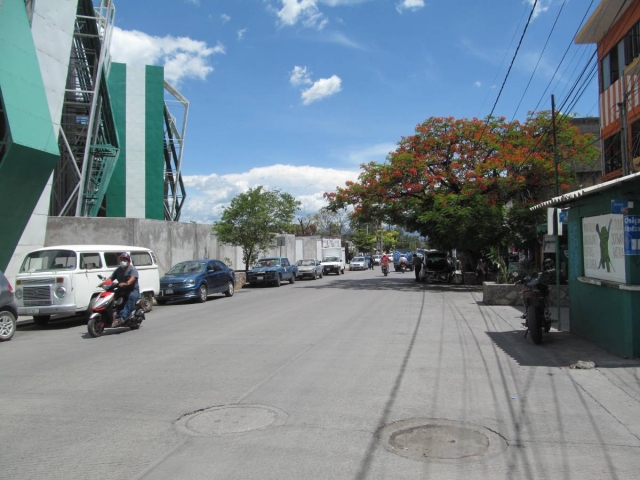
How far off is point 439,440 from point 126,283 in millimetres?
9010

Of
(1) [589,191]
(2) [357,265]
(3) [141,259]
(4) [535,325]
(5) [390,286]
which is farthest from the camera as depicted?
(2) [357,265]

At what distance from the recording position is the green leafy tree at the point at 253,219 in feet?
94.1

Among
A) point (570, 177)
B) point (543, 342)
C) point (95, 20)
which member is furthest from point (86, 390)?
point (95, 20)

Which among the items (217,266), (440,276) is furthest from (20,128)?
(440,276)

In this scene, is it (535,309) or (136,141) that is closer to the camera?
(535,309)

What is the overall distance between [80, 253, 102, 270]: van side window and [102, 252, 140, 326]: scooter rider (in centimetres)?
210

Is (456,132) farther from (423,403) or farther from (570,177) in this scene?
(423,403)

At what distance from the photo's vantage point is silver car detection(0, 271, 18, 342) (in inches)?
440

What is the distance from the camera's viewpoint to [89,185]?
3669 cm

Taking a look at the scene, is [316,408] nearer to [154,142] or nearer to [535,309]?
[535,309]

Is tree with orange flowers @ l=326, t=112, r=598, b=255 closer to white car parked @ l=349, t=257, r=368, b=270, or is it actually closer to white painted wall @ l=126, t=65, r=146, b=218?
white painted wall @ l=126, t=65, r=146, b=218

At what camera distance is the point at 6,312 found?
11312mm

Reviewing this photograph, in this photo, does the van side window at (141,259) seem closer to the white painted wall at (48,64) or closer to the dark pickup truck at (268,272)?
the white painted wall at (48,64)

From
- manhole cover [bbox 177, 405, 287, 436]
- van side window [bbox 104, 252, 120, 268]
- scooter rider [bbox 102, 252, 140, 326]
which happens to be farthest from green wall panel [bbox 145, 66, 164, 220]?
manhole cover [bbox 177, 405, 287, 436]
